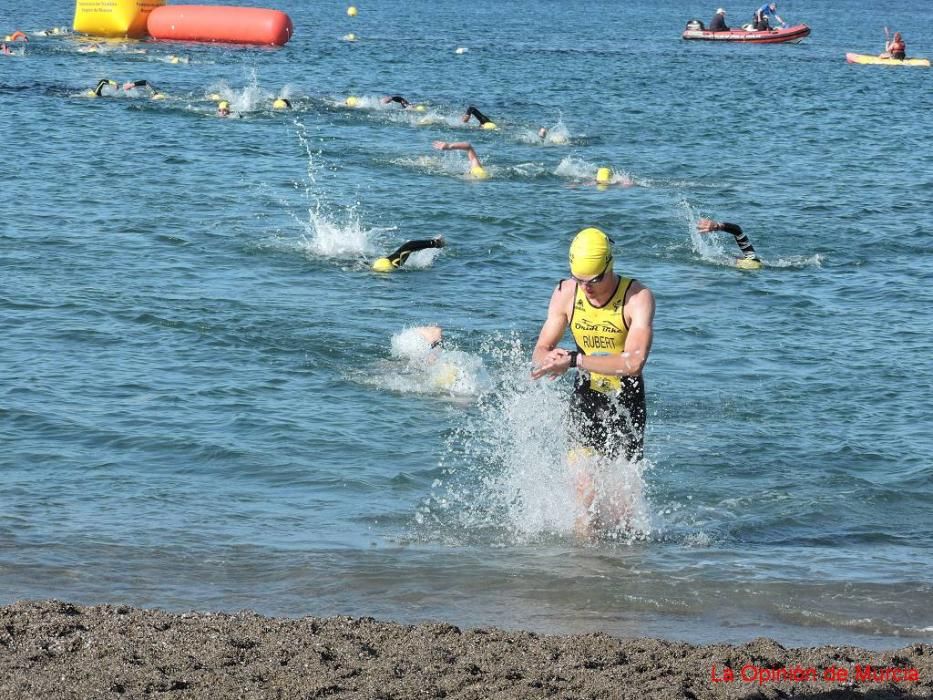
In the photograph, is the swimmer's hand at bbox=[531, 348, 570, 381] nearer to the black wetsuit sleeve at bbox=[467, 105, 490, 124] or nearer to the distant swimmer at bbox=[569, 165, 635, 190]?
the distant swimmer at bbox=[569, 165, 635, 190]

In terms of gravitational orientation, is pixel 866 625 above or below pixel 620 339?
below

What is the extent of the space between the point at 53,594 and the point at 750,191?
17.4 metres

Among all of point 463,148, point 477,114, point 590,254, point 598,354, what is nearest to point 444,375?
point 598,354

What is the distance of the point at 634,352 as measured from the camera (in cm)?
748

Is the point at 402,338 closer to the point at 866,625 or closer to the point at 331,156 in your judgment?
the point at 866,625

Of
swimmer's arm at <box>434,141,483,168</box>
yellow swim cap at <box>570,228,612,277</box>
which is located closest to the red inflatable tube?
swimmer's arm at <box>434,141,483,168</box>

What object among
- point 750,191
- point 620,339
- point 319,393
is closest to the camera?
point 620,339

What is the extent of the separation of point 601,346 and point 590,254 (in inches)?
25.4

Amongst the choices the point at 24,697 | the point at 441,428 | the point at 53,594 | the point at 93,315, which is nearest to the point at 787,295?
the point at 441,428

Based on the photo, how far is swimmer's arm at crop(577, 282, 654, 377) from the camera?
7.46 metres

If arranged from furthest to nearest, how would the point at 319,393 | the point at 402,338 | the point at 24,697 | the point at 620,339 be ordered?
1. the point at 402,338
2. the point at 319,393
3. the point at 620,339
4. the point at 24,697

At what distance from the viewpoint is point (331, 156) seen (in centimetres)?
2445

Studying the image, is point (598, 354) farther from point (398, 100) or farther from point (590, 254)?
point (398, 100)

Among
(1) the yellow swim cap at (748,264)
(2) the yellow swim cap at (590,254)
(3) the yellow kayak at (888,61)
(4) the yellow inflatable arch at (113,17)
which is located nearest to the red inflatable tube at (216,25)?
(4) the yellow inflatable arch at (113,17)
